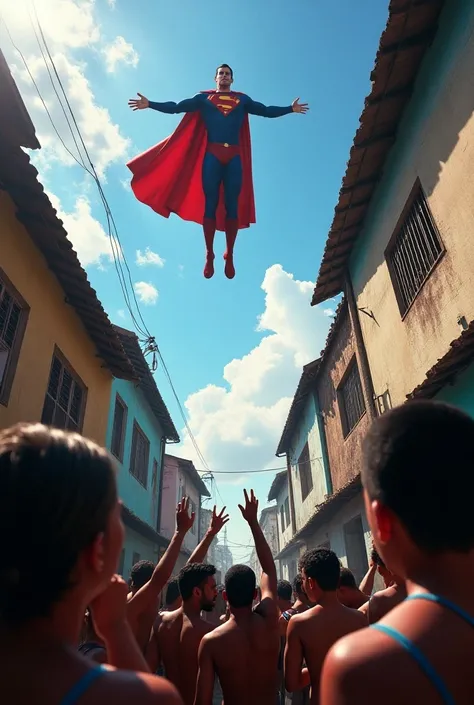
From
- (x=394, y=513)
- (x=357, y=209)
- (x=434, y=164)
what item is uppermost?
(x=357, y=209)

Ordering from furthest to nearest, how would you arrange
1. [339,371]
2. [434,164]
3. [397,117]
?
[339,371] → [397,117] → [434,164]

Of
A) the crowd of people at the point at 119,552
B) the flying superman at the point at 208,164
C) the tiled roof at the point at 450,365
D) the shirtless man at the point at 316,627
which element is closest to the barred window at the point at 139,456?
the flying superman at the point at 208,164

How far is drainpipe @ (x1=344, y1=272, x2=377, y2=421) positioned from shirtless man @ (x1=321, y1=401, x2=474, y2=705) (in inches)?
289

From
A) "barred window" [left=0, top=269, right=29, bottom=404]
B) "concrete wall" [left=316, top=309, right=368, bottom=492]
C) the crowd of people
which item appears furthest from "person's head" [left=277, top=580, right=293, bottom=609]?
the crowd of people

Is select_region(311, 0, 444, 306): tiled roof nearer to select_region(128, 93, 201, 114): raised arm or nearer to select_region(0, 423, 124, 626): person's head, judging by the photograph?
select_region(128, 93, 201, 114): raised arm

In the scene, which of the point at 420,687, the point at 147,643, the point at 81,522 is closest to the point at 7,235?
the point at 147,643

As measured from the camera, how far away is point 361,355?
8.90 m

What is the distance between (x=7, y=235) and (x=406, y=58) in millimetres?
5758

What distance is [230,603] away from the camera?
10.3ft

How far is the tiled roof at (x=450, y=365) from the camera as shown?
15.3 feet

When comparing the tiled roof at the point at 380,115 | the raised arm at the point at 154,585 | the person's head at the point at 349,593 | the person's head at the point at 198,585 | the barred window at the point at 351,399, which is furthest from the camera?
the barred window at the point at 351,399

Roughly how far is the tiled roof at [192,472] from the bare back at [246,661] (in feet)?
67.7

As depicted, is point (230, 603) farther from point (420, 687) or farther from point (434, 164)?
point (434, 164)

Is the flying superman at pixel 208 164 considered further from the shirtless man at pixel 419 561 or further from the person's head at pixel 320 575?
the shirtless man at pixel 419 561
